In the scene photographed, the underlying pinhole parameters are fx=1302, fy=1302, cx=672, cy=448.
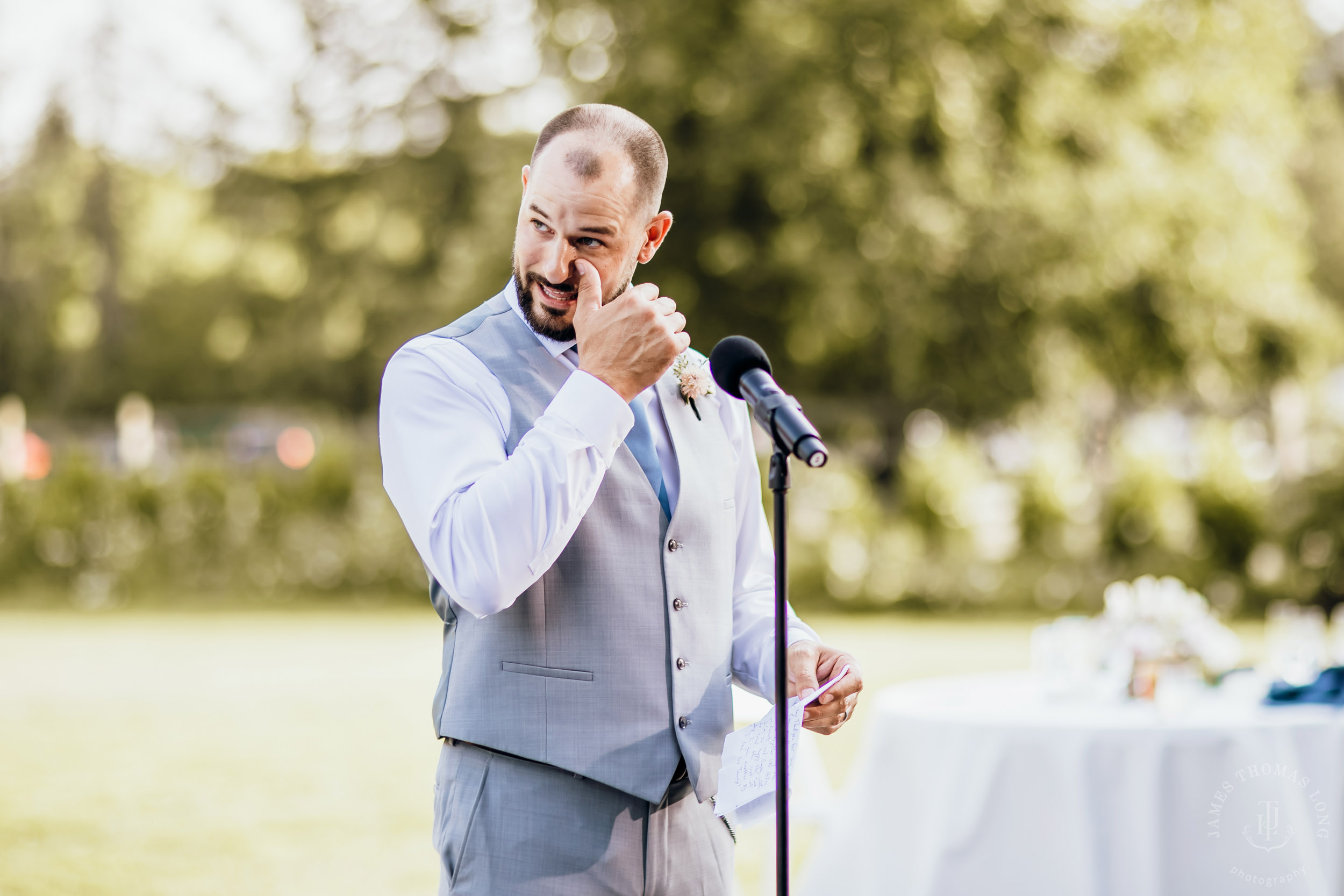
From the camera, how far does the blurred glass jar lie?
456 centimetres

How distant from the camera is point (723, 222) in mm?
16453

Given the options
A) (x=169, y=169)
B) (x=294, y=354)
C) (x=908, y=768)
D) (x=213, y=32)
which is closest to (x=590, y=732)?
(x=908, y=768)

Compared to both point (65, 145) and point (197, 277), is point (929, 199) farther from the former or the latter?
point (197, 277)

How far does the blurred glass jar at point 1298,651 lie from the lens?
456 cm

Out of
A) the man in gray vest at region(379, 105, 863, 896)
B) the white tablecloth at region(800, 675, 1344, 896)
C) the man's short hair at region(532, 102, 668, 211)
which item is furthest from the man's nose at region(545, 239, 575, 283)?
the white tablecloth at region(800, 675, 1344, 896)

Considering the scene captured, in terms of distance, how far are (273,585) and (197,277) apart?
2250cm

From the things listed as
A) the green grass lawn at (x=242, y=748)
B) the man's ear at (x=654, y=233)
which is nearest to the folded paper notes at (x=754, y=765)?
the man's ear at (x=654, y=233)

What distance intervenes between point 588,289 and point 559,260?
7cm

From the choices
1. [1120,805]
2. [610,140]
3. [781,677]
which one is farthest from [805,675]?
[1120,805]

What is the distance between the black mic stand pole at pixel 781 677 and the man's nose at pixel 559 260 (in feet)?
1.45

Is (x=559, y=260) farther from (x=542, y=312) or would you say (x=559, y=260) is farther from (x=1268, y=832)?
(x=1268, y=832)

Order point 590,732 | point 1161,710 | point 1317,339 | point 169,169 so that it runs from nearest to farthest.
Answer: point 590,732, point 1161,710, point 1317,339, point 169,169

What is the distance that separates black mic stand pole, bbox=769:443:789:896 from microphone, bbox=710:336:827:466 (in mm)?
32

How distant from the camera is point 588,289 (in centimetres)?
197
